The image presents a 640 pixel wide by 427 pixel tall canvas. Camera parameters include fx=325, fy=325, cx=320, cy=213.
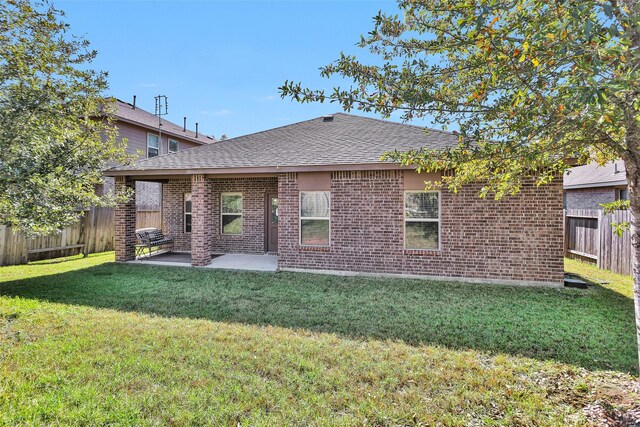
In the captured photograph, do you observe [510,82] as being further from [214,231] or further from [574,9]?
[214,231]

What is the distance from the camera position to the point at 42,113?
4.57 m

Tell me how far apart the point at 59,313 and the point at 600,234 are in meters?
13.8

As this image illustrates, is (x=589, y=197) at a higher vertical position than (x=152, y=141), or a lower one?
lower

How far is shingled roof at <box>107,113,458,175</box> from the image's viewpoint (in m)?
8.98

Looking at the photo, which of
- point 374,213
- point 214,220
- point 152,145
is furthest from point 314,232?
point 152,145

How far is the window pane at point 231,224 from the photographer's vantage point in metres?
12.2

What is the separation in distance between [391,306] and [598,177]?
47.3 feet

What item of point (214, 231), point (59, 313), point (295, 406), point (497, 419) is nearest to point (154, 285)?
point (59, 313)

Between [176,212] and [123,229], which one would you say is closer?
[123,229]

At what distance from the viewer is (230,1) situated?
8.50 meters

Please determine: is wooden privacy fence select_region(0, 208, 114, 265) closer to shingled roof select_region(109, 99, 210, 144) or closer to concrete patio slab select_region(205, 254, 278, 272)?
concrete patio slab select_region(205, 254, 278, 272)

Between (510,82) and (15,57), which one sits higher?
(15,57)

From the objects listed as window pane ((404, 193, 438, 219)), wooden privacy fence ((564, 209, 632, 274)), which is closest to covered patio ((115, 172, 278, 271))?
window pane ((404, 193, 438, 219))

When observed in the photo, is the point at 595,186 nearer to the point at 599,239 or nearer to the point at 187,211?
the point at 599,239
